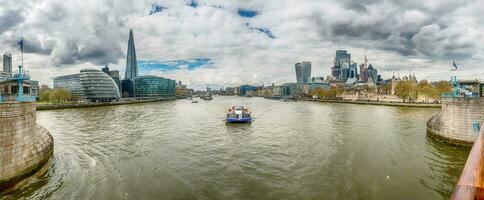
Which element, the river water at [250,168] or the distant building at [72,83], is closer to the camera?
the river water at [250,168]

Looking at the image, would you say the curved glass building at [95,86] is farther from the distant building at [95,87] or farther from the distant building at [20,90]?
the distant building at [20,90]

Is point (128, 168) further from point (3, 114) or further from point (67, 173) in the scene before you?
point (3, 114)

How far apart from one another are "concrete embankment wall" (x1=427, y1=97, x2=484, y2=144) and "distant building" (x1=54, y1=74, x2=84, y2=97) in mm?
151462

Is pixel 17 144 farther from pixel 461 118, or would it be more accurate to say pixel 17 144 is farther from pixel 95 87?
pixel 95 87

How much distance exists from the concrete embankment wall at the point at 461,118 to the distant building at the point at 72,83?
151462 mm

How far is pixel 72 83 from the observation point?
149 metres

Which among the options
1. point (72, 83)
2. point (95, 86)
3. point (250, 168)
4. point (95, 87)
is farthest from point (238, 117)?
point (72, 83)

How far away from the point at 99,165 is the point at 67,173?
95.9 inches

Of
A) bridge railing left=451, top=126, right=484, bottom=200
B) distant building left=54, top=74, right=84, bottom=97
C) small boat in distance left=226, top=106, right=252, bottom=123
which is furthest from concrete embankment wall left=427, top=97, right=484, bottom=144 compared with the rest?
distant building left=54, top=74, right=84, bottom=97

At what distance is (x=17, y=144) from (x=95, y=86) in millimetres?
130649

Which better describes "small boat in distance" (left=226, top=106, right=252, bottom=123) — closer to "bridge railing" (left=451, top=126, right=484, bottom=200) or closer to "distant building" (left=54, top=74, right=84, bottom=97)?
"bridge railing" (left=451, top=126, right=484, bottom=200)

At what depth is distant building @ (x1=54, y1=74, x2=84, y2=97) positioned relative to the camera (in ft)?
465

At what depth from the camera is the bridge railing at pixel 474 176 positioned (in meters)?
1.46

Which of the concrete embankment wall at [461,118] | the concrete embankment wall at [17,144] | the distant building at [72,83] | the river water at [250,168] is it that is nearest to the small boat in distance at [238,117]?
the river water at [250,168]
